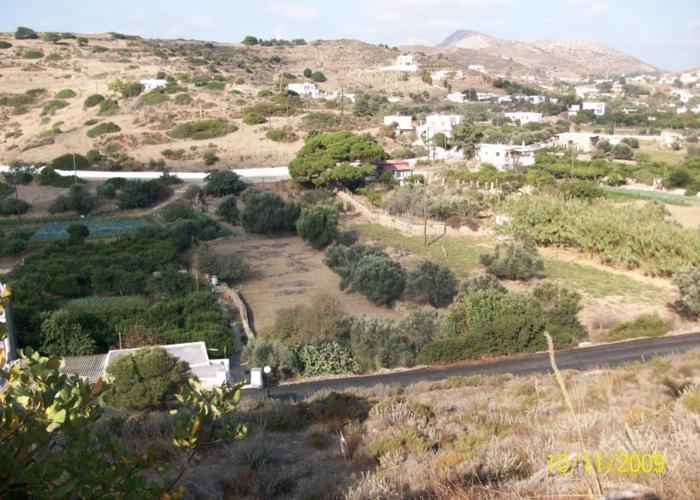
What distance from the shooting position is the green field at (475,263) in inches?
769

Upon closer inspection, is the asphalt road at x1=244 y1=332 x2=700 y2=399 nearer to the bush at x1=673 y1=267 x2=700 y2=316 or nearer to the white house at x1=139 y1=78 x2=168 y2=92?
the bush at x1=673 y1=267 x2=700 y2=316

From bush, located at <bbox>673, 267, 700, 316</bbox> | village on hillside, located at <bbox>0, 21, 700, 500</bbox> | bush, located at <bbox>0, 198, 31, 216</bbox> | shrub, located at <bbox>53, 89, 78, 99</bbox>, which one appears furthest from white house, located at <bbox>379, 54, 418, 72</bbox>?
bush, located at <bbox>673, 267, 700, 316</bbox>

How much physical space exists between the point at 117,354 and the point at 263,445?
7.73 m

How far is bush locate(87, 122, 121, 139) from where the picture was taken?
159 ft

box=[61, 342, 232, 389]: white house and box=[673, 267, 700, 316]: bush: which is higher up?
box=[673, 267, 700, 316]: bush

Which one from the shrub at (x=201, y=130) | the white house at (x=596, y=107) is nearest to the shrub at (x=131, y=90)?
the shrub at (x=201, y=130)

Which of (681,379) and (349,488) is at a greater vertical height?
(349,488)

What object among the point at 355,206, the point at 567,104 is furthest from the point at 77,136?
the point at 567,104

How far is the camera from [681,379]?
9.30 meters

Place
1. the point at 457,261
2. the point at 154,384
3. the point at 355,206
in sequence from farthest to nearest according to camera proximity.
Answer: the point at 355,206 → the point at 457,261 → the point at 154,384

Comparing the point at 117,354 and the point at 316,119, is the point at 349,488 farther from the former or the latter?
the point at 316,119

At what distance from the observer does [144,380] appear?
11.3 metres

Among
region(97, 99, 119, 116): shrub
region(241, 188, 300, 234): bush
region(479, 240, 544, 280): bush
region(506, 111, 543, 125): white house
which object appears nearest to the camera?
region(479, 240, 544, 280): bush

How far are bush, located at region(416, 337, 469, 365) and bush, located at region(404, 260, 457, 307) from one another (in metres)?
4.02
